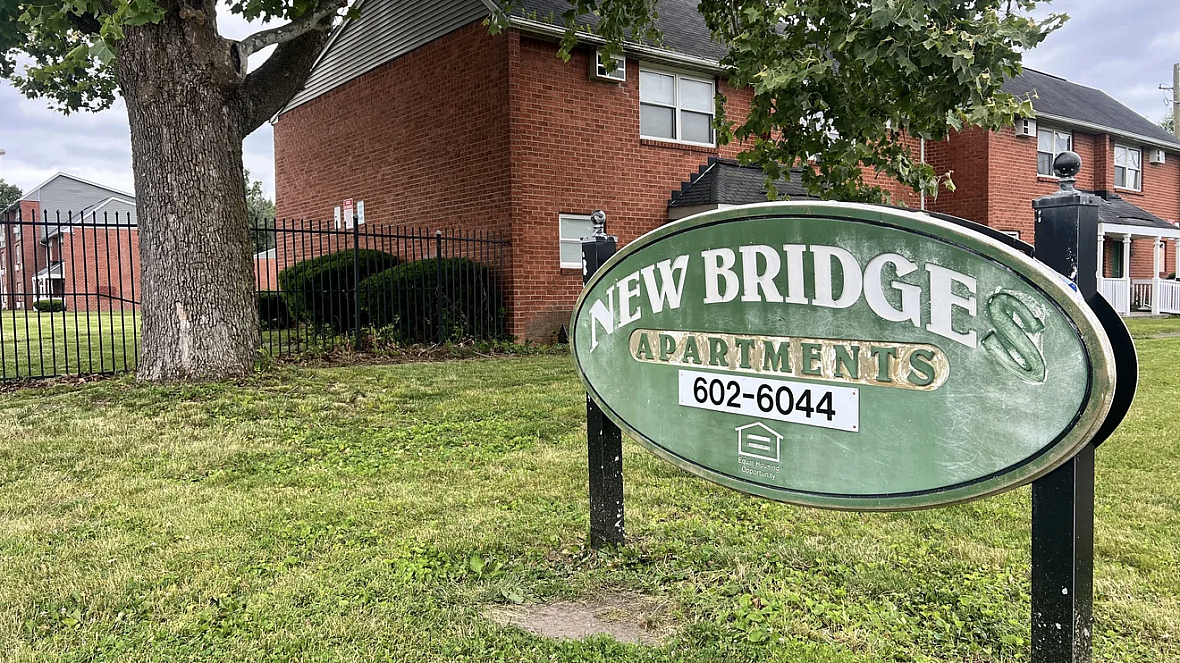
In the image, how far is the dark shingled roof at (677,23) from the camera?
1376cm

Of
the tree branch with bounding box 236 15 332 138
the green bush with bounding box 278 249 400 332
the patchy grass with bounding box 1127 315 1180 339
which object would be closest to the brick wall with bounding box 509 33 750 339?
the green bush with bounding box 278 249 400 332

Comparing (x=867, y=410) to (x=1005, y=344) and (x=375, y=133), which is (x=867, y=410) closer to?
(x=1005, y=344)

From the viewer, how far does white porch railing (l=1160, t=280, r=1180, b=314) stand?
22578 millimetres

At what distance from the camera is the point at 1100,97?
26969 mm

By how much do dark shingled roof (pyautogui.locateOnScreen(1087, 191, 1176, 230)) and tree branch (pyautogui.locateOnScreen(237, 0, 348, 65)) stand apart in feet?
69.1

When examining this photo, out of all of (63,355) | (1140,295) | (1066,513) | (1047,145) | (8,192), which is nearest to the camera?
(1066,513)

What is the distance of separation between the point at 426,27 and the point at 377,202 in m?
3.69

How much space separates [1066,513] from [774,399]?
86 cm

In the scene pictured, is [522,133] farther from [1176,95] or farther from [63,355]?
[1176,95]

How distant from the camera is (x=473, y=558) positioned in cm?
346

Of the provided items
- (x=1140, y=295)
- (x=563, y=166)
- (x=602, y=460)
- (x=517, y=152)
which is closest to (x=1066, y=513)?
(x=602, y=460)

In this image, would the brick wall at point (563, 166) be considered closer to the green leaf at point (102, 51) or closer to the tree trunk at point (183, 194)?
the tree trunk at point (183, 194)

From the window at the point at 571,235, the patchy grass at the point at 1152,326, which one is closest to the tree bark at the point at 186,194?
the window at the point at 571,235

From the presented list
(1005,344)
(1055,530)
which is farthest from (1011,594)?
(1005,344)
